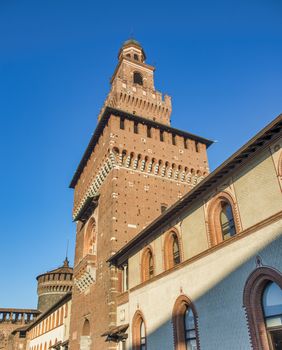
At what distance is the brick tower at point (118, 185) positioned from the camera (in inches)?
796

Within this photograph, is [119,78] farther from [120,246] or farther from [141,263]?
[141,263]

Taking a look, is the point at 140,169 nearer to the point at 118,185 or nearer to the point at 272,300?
the point at 118,185

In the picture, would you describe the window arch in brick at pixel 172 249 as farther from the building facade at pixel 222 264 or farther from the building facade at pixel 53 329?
the building facade at pixel 53 329

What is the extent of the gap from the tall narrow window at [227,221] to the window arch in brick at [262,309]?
2.17m

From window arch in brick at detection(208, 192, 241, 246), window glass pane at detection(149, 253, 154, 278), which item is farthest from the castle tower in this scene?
window arch in brick at detection(208, 192, 241, 246)

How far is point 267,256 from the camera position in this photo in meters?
9.42

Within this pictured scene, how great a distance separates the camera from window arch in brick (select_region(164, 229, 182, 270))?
14312 millimetres

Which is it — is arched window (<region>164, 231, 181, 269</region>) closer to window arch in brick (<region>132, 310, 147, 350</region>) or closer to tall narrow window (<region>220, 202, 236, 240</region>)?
tall narrow window (<region>220, 202, 236, 240</region>)

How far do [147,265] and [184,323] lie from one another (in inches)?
164

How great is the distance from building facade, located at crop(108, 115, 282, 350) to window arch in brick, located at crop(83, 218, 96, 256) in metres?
9.04

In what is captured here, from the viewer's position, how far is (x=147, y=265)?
650 inches

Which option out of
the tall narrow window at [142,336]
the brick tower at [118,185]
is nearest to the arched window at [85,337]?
the brick tower at [118,185]

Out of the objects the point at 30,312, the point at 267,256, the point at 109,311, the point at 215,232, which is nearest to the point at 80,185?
the point at 109,311

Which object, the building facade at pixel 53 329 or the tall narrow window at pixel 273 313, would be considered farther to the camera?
the building facade at pixel 53 329
